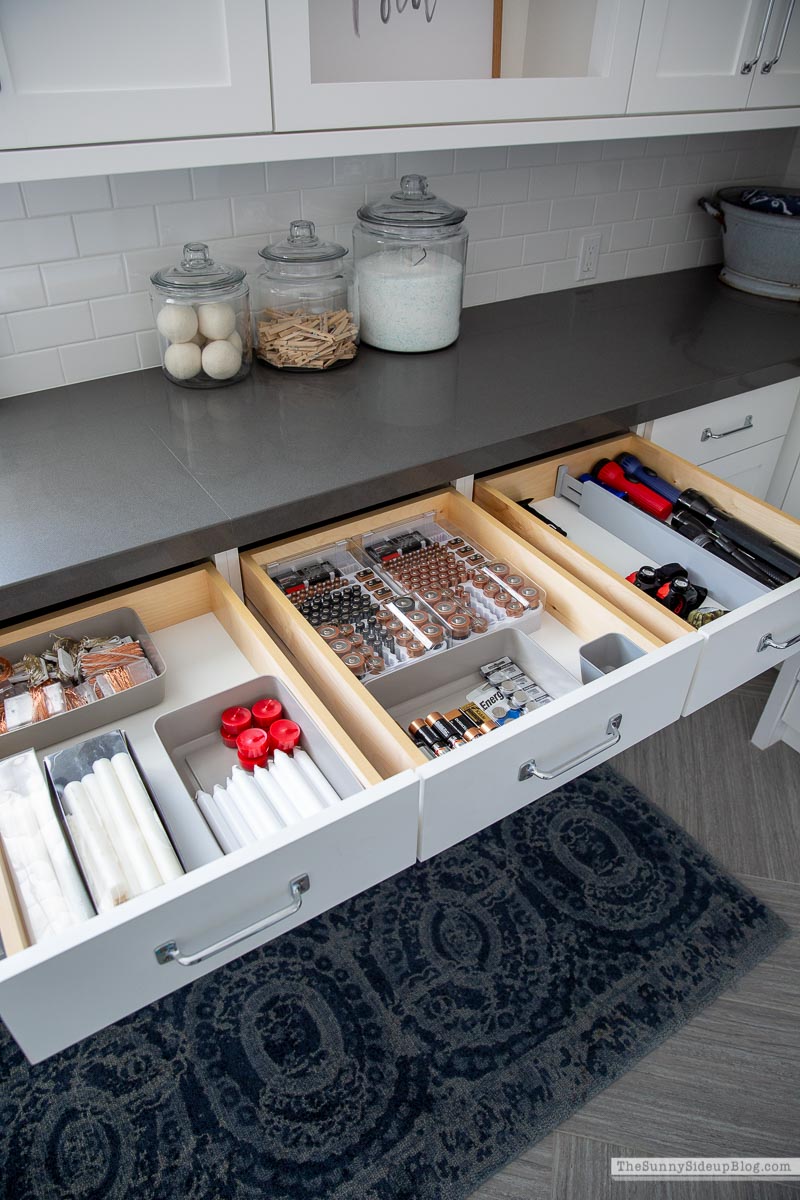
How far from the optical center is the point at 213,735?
1.13 metres

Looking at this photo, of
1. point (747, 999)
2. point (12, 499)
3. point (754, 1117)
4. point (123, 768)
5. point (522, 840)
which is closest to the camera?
point (123, 768)

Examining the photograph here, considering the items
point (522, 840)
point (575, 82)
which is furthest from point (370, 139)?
point (522, 840)

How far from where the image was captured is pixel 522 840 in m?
1.81

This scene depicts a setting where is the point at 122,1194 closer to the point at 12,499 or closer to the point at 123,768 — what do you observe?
the point at 123,768

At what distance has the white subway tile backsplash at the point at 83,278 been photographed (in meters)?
1.39

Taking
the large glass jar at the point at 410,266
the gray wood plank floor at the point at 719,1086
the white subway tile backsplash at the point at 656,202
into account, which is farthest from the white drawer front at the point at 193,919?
the white subway tile backsplash at the point at 656,202

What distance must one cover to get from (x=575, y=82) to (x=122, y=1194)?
1.89m

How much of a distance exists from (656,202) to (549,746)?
1602 mm

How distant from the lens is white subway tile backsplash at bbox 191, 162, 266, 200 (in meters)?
1.45

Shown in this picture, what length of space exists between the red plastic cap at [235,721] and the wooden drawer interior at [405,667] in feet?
0.36

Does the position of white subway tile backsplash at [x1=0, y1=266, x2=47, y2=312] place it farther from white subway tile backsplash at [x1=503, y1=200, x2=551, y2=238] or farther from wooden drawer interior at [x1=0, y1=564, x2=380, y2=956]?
white subway tile backsplash at [x1=503, y1=200, x2=551, y2=238]

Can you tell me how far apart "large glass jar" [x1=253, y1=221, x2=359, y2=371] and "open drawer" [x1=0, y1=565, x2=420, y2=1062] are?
60cm

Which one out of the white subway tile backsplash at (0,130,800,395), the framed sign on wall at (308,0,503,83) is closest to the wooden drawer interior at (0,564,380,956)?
the white subway tile backsplash at (0,130,800,395)

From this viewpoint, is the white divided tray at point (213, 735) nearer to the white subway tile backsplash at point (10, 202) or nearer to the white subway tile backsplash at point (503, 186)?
the white subway tile backsplash at point (10, 202)
